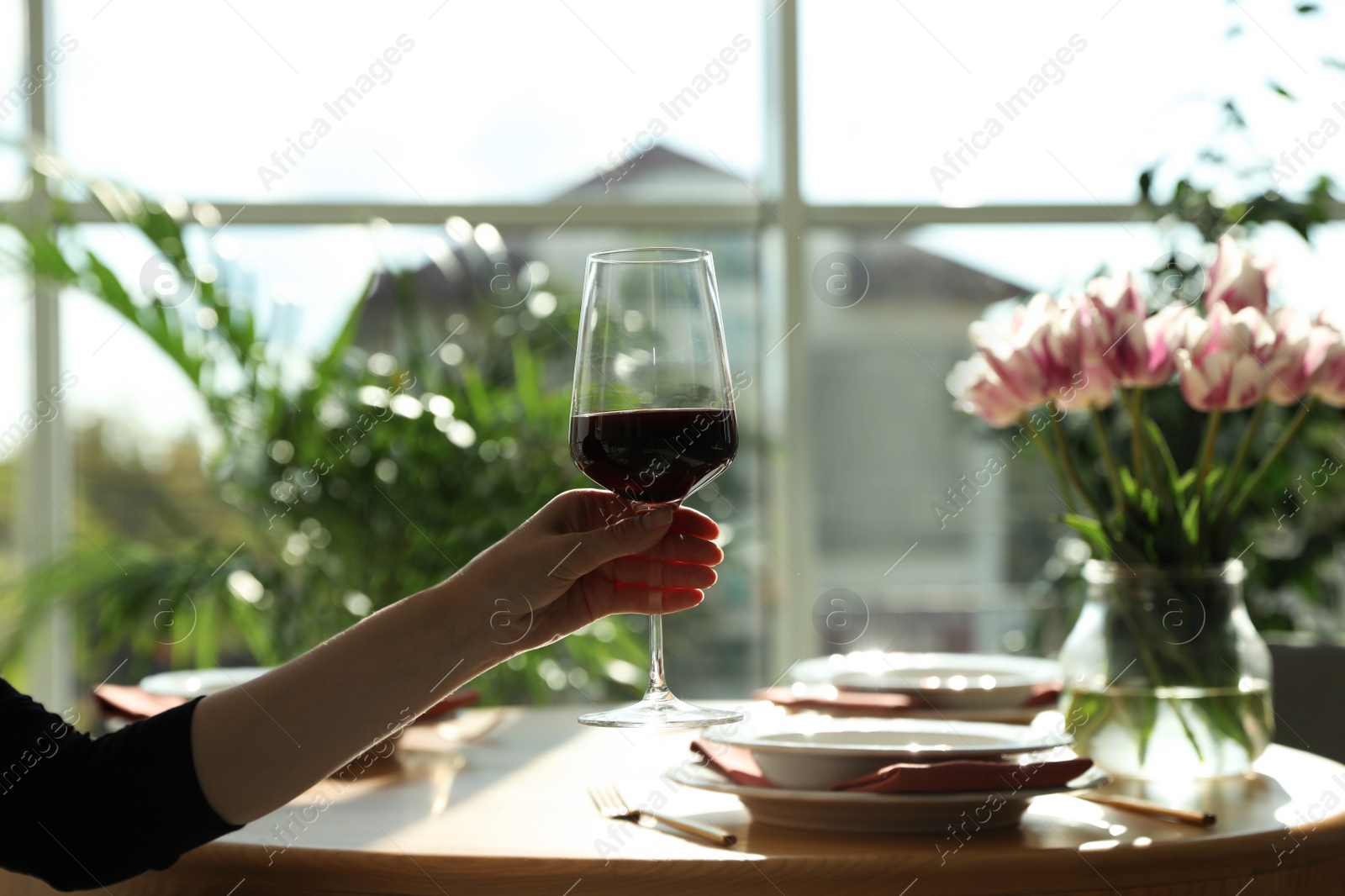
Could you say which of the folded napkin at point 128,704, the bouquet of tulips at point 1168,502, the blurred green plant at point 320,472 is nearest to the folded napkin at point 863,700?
the bouquet of tulips at point 1168,502

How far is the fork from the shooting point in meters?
0.99

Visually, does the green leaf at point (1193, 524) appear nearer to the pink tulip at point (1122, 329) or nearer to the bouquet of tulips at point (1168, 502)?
the bouquet of tulips at point (1168, 502)

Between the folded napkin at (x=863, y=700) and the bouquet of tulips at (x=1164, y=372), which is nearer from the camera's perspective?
the bouquet of tulips at (x=1164, y=372)

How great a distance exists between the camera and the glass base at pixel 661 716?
87cm

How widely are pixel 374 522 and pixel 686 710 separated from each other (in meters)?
2.11

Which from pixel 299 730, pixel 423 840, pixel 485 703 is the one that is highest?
pixel 299 730

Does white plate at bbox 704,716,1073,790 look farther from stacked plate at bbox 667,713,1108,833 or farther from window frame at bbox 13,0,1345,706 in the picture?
window frame at bbox 13,0,1345,706

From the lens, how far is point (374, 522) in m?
2.95

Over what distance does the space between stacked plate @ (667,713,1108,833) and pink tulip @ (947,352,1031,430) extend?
37 cm

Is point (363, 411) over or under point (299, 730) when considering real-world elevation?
over

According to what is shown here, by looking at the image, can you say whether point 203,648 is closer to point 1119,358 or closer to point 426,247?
point 426,247

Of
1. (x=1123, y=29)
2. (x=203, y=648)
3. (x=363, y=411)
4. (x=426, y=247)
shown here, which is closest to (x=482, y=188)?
(x=426, y=247)

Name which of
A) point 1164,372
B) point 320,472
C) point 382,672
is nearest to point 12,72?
→ point 320,472

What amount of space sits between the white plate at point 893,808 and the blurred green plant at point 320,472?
6.38ft
